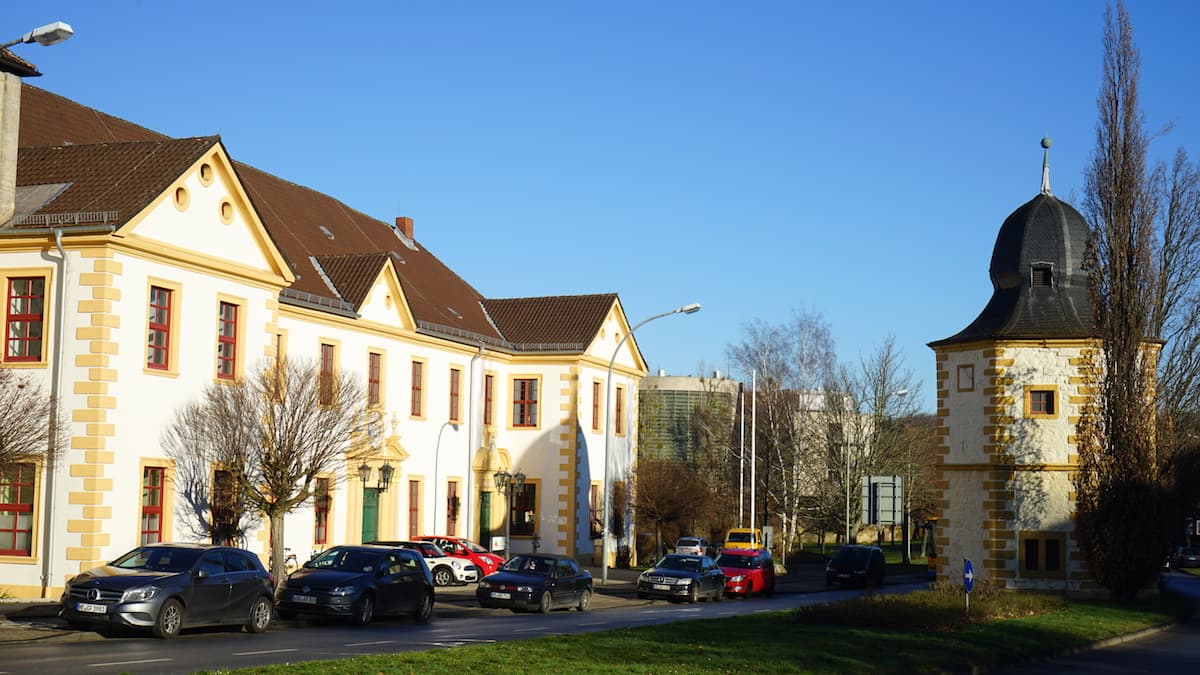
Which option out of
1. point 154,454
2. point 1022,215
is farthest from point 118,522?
point 1022,215

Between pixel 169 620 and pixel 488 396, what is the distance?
29.0 metres

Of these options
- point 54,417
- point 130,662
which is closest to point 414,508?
point 54,417

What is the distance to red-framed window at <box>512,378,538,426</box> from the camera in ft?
168

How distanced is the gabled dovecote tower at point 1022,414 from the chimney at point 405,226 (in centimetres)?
2138

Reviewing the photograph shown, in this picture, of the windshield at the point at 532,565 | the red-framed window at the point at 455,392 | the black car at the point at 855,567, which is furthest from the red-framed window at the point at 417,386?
the black car at the point at 855,567

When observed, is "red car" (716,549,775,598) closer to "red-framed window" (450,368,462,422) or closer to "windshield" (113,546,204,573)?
"red-framed window" (450,368,462,422)

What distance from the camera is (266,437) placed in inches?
1171

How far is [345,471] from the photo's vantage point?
3816cm

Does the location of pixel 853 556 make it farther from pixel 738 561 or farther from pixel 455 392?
pixel 455 392

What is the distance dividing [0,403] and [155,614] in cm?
617

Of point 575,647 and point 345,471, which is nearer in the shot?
point 575,647

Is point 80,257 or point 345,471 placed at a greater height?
point 80,257

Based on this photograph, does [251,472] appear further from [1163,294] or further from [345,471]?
[1163,294]

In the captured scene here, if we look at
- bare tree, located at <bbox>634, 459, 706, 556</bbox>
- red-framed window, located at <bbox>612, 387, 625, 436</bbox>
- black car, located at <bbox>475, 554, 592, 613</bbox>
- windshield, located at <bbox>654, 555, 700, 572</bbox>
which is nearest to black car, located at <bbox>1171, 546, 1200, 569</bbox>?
bare tree, located at <bbox>634, 459, 706, 556</bbox>
